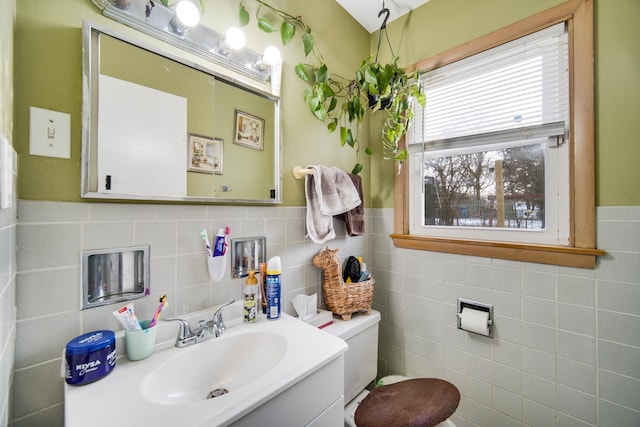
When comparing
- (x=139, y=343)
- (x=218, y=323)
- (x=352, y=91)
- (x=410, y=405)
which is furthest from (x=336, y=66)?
(x=410, y=405)

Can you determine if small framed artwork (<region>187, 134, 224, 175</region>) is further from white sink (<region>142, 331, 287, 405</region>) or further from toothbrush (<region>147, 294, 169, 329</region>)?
white sink (<region>142, 331, 287, 405</region>)

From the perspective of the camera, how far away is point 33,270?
658 millimetres

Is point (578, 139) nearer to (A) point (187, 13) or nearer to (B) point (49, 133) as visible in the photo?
(A) point (187, 13)

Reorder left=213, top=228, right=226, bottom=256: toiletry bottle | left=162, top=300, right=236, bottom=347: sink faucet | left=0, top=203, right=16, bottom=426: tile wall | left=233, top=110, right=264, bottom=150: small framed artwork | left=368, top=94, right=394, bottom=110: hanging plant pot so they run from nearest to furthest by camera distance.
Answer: left=0, top=203, right=16, bottom=426: tile wall
left=162, top=300, right=236, bottom=347: sink faucet
left=213, top=228, right=226, bottom=256: toiletry bottle
left=233, top=110, right=264, bottom=150: small framed artwork
left=368, top=94, right=394, bottom=110: hanging plant pot

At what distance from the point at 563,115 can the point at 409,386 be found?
130cm

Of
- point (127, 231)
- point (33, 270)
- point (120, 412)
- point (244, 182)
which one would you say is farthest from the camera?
point (244, 182)

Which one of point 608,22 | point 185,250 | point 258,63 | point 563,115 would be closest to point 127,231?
point 185,250

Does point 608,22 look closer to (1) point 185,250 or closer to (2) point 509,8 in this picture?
(2) point 509,8

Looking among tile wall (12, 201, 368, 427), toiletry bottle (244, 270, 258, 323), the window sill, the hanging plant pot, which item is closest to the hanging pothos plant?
the hanging plant pot

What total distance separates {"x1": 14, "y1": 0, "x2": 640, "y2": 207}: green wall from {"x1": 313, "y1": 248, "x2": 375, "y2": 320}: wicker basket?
323 mm

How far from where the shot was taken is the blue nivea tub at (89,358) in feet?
2.03

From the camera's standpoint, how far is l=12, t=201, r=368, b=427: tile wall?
65 centimetres

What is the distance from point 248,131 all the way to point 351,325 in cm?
100

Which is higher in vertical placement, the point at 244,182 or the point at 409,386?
the point at 244,182
